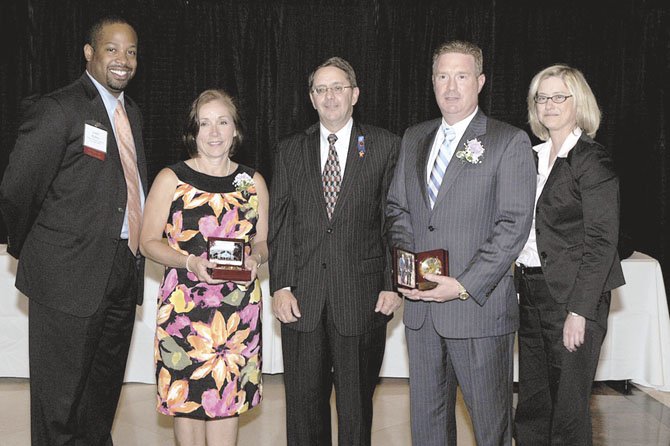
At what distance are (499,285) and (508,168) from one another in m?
0.46

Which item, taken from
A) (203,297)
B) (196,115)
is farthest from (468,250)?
(196,115)

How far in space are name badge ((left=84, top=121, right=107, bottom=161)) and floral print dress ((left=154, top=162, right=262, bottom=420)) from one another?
314mm

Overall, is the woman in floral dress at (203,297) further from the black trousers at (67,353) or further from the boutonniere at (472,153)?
the boutonniere at (472,153)

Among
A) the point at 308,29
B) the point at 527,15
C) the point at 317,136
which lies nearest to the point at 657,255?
the point at 527,15

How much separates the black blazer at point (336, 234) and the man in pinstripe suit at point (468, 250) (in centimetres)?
24

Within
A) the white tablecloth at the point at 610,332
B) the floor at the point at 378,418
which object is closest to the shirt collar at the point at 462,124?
the floor at the point at 378,418

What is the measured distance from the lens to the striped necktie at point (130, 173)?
345 centimetres

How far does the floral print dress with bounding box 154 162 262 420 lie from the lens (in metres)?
3.26

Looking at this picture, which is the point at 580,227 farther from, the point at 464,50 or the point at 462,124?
the point at 464,50

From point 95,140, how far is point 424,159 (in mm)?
1387

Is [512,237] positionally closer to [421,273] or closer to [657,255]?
[421,273]

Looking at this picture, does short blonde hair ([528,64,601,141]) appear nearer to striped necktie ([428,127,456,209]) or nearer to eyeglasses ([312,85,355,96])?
striped necktie ([428,127,456,209])

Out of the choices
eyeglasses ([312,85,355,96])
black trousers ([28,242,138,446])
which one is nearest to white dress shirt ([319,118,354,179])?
eyeglasses ([312,85,355,96])

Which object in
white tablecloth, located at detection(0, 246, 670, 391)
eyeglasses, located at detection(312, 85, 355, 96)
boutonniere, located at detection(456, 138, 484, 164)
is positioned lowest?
white tablecloth, located at detection(0, 246, 670, 391)
